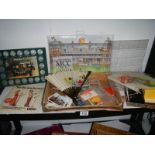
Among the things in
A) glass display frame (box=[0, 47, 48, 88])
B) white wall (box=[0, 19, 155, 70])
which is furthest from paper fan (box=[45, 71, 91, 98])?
white wall (box=[0, 19, 155, 70])

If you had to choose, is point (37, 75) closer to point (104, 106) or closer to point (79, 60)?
point (79, 60)

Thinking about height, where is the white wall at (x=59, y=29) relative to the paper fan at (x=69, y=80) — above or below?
above

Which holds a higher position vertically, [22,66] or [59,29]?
[59,29]

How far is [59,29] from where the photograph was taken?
124 cm

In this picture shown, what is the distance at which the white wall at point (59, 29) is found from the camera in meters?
1.20

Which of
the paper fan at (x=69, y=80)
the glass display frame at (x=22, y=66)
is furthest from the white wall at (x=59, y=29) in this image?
the paper fan at (x=69, y=80)

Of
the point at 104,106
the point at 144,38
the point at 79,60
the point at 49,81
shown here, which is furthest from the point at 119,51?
the point at 49,81

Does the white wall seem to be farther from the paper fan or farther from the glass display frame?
the paper fan

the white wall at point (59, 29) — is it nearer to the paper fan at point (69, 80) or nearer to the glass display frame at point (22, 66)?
the glass display frame at point (22, 66)

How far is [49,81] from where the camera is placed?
1.23 m

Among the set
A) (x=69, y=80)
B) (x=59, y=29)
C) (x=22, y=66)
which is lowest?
(x=69, y=80)

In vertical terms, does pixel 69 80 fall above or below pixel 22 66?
below
